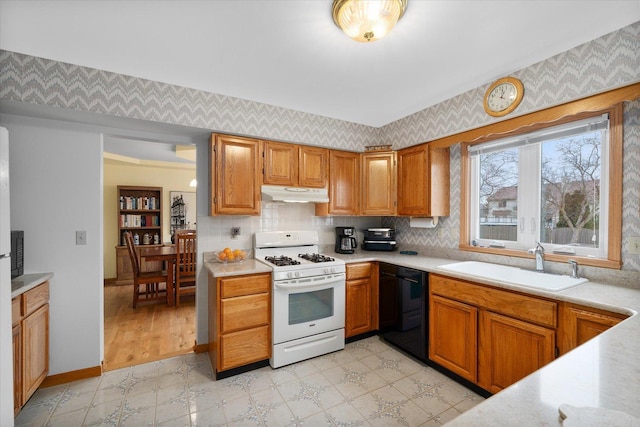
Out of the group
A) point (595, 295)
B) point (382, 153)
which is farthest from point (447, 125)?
point (595, 295)

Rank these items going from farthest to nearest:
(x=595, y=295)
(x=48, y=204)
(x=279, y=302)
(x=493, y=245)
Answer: (x=493, y=245) < (x=279, y=302) < (x=48, y=204) < (x=595, y=295)

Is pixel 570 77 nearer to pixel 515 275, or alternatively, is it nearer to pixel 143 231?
pixel 515 275

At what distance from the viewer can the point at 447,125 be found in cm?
263

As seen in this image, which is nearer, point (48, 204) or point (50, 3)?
point (50, 3)

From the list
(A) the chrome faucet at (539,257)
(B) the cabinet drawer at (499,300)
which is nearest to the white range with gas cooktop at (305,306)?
(B) the cabinet drawer at (499,300)

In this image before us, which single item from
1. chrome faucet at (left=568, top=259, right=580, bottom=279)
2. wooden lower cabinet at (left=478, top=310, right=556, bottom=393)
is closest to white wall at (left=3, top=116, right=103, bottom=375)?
wooden lower cabinet at (left=478, top=310, right=556, bottom=393)

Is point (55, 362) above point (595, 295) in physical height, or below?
below

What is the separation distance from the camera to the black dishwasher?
8.04ft

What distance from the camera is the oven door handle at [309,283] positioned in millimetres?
2422

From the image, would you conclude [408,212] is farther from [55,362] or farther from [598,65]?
[55,362]

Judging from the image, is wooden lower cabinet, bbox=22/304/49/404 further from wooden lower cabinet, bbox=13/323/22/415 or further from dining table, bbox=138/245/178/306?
dining table, bbox=138/245/178/306

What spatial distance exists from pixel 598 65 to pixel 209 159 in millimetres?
2959

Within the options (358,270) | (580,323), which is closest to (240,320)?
(358,270)

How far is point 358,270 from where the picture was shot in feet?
9.53
